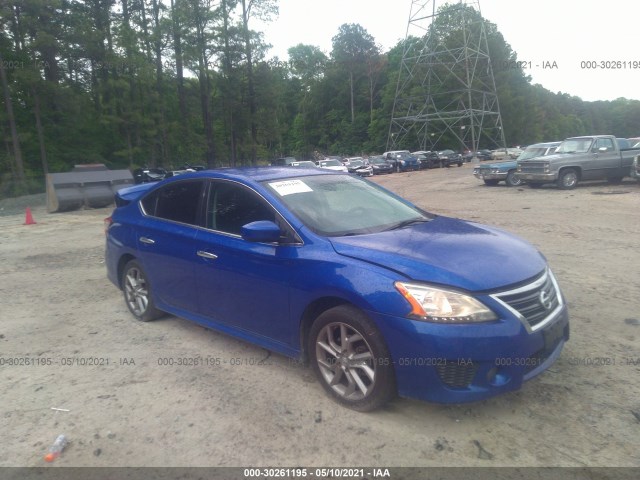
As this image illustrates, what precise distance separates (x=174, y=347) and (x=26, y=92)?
102 feet

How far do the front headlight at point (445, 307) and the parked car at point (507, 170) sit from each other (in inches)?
703

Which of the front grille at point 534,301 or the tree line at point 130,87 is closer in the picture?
the front grille at point 534,301

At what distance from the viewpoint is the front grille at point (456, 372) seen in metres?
3.04

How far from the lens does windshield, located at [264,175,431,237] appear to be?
155 inches

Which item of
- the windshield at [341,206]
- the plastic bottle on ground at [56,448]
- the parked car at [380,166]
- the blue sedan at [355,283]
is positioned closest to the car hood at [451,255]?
the blue sedan at [355,283]

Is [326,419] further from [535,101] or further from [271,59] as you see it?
[535,101]

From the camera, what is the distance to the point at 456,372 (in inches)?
120

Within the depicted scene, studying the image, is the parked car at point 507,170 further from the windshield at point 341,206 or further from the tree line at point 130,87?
the windshield at point 341,206

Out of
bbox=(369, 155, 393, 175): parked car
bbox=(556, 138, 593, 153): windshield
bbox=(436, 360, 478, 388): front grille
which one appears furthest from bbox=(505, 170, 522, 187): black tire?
bbox=(436, 360, 478, 388): front grille

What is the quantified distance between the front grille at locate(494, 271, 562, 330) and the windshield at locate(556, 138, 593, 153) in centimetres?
1612

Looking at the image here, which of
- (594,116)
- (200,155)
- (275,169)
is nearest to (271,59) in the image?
(200,155)

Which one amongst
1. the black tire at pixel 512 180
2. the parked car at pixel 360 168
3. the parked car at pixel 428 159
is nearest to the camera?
the black tire at pixel 512 180

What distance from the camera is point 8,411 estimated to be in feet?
12.1

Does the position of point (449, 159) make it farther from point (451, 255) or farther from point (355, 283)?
point (355, 283)
